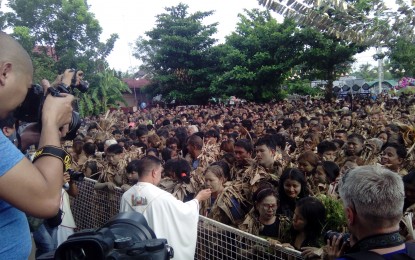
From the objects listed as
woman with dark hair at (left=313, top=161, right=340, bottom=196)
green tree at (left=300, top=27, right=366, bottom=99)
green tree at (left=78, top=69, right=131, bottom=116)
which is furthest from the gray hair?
green tree at (left=78, top=69, right=131, bottom=116)

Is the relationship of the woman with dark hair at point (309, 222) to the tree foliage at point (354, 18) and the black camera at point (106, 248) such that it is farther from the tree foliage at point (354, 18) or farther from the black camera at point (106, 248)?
the tree foliage at point (354, 18)

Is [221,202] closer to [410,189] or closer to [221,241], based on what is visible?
[221,241]

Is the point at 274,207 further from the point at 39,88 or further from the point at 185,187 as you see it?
the point at 39,88

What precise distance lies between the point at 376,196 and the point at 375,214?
82 millimetres

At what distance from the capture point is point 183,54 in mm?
28219

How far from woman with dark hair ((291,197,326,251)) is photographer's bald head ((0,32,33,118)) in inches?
91.3

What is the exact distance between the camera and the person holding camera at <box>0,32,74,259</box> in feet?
4.60

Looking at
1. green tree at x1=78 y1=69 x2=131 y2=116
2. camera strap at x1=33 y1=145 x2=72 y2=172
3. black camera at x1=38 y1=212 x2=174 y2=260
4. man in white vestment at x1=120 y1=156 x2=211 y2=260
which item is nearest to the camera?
black camera at x1=38 y1=212 x2=174 y2=260

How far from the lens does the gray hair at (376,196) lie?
170 centimetres

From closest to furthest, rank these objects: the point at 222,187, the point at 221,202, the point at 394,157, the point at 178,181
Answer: the point at 221,202 → the point at 222,187 → the point at 178,181 → the point at 394,157

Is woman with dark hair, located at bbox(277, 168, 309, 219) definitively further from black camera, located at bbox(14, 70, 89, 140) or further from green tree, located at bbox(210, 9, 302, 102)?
green tree, located at bbox(210, 9, 302, 102)

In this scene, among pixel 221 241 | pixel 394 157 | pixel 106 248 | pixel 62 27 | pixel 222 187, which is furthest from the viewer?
pixel 62 27

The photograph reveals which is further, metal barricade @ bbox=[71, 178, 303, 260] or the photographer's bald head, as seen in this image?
metal barricade @ bbox=[71, 178, 303, 260]

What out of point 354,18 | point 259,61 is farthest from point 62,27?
point 354,18
